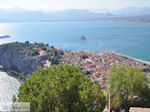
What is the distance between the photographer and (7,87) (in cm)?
1850

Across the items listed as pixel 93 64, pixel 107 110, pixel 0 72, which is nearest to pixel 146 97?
pixel 107 110

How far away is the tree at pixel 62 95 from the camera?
4191 millimetres

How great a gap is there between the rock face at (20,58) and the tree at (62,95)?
20.0m

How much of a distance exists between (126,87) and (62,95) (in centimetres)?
238

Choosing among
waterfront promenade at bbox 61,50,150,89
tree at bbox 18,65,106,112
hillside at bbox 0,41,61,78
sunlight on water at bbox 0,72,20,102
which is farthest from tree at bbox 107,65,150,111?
hillside at bbox 0,41,61,78

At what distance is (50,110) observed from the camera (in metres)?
4.18

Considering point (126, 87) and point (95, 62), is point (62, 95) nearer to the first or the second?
point (126, 87)

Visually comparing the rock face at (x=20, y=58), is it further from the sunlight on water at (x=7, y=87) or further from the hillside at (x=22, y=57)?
the sunlight on water at (x=7, y=87)

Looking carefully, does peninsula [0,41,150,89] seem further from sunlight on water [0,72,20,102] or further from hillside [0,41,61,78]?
sunlight on water [0,72,20,102]

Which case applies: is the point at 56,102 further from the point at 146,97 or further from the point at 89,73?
the point at 89,73

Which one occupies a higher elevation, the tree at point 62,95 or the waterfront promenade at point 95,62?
the tree at point 62,95

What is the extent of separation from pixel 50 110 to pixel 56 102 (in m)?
0.24

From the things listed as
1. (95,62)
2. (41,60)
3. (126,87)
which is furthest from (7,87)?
(126,87)

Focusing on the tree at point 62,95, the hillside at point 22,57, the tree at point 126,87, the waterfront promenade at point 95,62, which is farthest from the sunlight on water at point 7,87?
the tree at point 62,95
